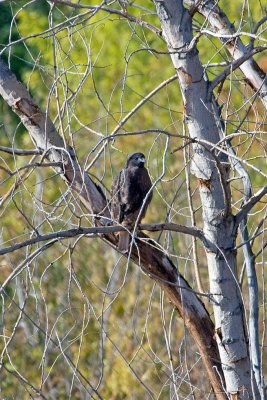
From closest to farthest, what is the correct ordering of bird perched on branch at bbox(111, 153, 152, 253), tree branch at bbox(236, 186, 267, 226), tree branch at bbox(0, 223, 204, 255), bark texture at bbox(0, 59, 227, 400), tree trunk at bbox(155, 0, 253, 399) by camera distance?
tree branch at bbox(0, 223, 204, 255) < tree branch at bbox(236, 186, 267, 226) < tree trunk at bbox(155, 0, 253, 399) < bark texture at bbox(0, 59, 227, 400) < bird perched on branch at bbox(111, 153, 152, 253)

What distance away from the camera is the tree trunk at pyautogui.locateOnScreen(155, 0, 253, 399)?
10.7ft

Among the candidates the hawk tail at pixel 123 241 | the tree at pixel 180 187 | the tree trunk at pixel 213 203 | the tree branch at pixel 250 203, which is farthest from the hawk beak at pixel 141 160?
the tree branch at pixel 250 203

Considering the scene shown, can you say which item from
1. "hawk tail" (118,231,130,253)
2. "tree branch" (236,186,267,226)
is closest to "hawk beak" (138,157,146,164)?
"hawk tail" (118,231,130,253)

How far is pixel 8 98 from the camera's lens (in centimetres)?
378

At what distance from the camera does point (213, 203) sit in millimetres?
3354

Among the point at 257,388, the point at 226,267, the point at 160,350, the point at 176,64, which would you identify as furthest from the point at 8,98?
the point at 160,350

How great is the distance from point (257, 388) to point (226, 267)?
0.51 metres

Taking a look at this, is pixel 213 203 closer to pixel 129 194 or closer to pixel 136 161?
pixel 129 194

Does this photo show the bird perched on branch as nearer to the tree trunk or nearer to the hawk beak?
the hawk beak

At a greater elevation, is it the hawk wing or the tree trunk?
the hawk wing

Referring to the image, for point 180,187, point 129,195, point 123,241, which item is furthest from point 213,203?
point 129,195

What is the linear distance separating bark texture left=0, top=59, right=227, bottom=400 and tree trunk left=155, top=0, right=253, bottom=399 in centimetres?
22

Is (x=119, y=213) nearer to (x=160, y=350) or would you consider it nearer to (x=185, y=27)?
(x=185, y=27)

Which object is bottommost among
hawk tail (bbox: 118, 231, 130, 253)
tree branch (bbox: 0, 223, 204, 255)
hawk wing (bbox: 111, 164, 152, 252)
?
Answer: tree branch (bbox: 0, 223, 204, 255)
